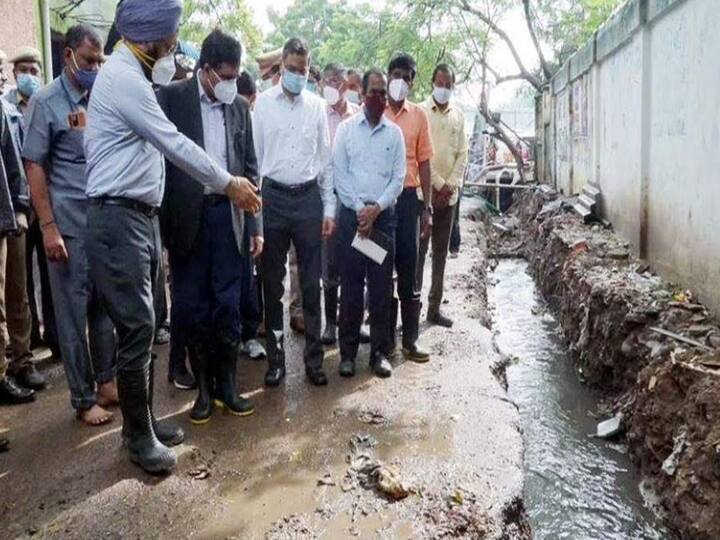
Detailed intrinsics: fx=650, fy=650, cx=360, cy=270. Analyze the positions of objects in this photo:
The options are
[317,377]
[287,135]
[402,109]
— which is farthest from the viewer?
[402,109]

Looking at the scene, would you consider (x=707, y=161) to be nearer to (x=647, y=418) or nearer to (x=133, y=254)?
(x=647, y=418)

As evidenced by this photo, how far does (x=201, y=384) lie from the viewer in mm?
3648

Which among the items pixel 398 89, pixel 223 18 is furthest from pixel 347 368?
pixel 223 18

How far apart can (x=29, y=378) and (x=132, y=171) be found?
204 cm

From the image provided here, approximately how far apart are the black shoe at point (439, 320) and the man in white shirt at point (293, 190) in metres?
1.71

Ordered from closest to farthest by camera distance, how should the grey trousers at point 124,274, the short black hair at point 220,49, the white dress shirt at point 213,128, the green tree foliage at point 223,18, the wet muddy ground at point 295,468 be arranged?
the wet muddy ground at point 295,468 < the grey trousers at point 124,274 < the short black hair at point 220,49 < the white dress shirt at point 213,128 < the green tree foliage at point 223,18

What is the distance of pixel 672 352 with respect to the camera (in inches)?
168

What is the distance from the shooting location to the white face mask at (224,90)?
3309mm

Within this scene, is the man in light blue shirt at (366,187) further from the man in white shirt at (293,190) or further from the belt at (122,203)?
the belt at (122,203)

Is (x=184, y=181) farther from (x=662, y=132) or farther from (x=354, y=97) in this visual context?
(x=662, y=132)

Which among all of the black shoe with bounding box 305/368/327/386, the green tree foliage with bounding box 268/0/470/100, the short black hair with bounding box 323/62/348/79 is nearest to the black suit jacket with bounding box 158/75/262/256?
the black shoe with bounding box 305/368/327/386

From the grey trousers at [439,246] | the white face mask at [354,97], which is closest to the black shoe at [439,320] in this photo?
the grey trousers at [439,246]

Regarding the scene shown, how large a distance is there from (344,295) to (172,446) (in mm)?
1588

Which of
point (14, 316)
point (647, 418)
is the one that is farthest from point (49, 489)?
point (647, 418)
